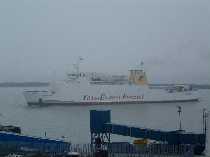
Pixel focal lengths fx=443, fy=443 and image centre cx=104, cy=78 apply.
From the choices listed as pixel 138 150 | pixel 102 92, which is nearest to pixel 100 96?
pixel 102 92

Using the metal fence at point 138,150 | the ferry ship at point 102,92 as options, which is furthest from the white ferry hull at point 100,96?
the metal fence at point 138,150

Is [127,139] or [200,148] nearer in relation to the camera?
[200,148]

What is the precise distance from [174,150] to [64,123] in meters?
17.2

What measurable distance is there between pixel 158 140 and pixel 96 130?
6.38 ft

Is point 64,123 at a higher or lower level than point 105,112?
lower

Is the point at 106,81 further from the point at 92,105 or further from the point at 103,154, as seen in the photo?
the point at 103,154

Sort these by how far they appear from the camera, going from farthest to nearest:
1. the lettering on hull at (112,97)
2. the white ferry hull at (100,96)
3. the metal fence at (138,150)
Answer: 1. the lettering on hull at (112,97)
2. the white ferry hull at (100,96)
3. the metal fence at (138,150)

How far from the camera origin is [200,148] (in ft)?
39.0

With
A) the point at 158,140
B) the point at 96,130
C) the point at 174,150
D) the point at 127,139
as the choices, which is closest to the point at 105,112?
the point at 96,130

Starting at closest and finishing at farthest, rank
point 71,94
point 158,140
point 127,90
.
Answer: point 158,140
point 71,94
point 127,90

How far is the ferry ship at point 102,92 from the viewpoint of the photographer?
4528 cm

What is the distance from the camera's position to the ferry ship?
45.3 meters

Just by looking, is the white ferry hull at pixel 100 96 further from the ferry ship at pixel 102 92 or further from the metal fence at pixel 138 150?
the metal fence at pixel 138 150

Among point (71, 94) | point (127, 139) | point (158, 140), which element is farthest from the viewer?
point (71, 94)
